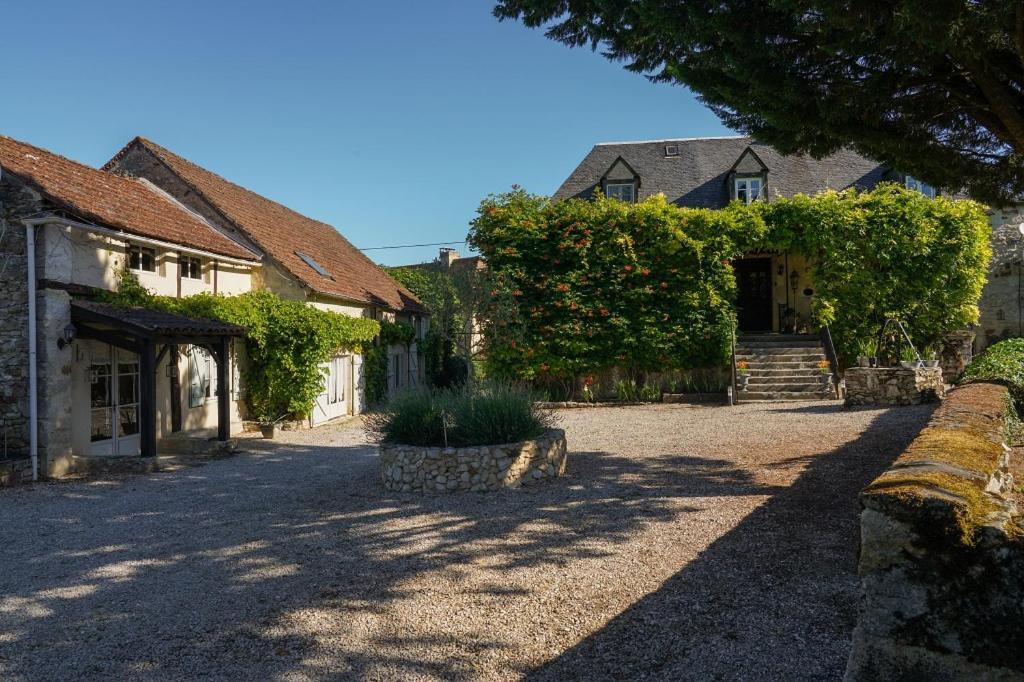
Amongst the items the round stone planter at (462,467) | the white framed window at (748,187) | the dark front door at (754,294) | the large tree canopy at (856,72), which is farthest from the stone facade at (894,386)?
the white framed window at (748,187)

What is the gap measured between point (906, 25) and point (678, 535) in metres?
4.49

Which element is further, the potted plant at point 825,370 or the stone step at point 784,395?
the potted plant at point 825,370

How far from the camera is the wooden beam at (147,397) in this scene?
34.8 ft

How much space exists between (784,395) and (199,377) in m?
13.2

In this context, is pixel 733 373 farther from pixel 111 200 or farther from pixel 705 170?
pixel 111 200

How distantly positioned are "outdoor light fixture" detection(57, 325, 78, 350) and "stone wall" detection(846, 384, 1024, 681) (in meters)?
11.3

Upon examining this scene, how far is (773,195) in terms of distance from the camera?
2094 centimetres

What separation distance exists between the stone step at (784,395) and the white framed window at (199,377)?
39.9 ft

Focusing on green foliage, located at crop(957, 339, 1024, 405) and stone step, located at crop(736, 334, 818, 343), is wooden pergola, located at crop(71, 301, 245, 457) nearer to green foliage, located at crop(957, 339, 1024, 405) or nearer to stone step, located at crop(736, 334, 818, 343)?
green foliage, located at crop(957, 339, 1024, 405)

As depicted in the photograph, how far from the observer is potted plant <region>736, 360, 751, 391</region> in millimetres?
16156

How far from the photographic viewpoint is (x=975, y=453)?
3975 mm

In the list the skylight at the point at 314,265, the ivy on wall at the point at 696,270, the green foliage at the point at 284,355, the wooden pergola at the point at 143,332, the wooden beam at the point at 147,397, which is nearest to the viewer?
the wooden pergola at the point at 143,332

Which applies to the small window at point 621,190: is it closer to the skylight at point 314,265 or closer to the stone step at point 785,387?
the stone step at point 785,387

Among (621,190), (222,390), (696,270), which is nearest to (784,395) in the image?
(696,270)
